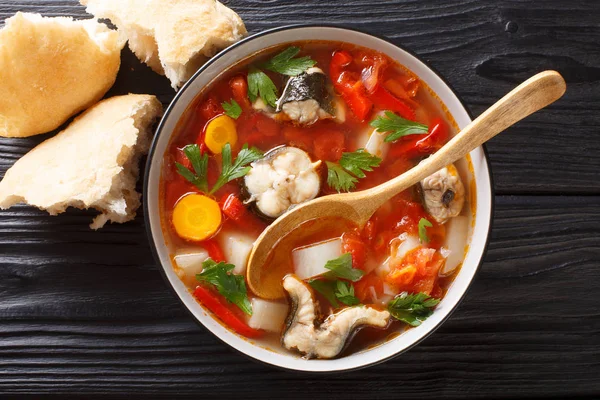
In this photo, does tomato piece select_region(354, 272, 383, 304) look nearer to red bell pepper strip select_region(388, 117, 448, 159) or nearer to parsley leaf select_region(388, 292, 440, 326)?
parsley leaf select_region(388, 292, 440, 326)

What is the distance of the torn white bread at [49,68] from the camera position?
9.00ft

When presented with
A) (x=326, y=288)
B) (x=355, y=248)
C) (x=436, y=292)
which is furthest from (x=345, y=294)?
(x=436, y=292)

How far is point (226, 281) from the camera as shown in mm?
2803

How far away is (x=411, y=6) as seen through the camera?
126 inches

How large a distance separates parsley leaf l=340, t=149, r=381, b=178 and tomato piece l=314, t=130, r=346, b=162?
0.06 m

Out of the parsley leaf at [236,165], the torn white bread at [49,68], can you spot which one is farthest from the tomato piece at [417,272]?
the torn white bread at [49,68]

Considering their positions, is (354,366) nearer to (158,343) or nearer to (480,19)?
(158,343)

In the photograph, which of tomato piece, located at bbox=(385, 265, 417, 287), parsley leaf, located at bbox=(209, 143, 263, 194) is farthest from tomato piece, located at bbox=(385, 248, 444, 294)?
parsley leaf, located at bbox=(209, 143, 263, 194)

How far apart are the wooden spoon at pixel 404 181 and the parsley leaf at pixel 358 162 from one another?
13cm

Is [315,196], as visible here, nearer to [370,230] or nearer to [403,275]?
[370,230]

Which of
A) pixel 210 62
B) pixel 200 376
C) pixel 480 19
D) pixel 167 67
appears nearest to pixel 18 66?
pixel 167 67

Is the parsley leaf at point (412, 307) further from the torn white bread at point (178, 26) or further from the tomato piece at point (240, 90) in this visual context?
the torn white bread at point (178, 26)

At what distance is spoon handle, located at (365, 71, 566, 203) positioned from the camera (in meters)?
2.46

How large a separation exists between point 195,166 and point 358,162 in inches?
30.4
